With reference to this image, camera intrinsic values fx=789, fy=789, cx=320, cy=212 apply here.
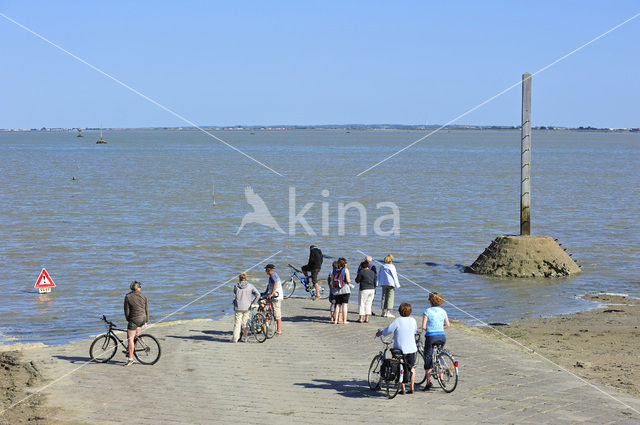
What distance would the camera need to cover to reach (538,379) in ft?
44.9

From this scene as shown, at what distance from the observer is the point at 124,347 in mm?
15797

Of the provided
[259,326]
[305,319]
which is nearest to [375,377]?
[259,326]

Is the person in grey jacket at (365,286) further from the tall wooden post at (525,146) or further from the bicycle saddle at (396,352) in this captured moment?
the tall wooden post at (525,146)

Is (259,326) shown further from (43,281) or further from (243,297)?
(43,281)

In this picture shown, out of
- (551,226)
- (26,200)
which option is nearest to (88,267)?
(551,226)

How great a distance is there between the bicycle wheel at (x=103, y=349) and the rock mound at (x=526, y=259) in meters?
16.2

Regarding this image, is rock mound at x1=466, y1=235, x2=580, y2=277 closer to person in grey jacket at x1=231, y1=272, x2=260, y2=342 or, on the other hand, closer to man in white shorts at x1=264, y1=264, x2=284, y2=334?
man in white shorts at x1=264, y1=264, x2=284, y2=334

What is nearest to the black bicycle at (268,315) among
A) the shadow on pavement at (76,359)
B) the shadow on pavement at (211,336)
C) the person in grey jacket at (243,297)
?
the person in grey jacket at (243,297)

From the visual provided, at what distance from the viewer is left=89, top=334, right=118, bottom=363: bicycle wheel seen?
15.4 meters

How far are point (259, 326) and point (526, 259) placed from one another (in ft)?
46.4

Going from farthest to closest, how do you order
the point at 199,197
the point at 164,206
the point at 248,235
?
the point at 199,197, the point at 164,206, the point at 248,235

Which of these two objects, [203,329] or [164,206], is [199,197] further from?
[203,329]

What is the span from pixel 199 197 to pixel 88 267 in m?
34.5

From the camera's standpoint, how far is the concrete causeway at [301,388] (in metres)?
11.8
